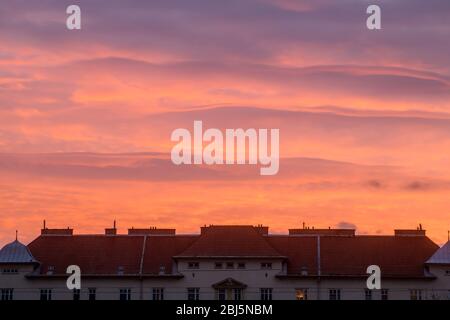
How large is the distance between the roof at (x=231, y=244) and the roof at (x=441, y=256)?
16.3m

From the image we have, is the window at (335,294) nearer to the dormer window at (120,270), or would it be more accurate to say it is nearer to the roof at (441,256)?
the roof at (441,256)

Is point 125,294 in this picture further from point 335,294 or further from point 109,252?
point 335,294

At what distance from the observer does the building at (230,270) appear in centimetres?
13825

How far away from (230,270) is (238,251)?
2.24m

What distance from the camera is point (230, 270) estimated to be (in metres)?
139

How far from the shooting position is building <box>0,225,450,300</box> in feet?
454

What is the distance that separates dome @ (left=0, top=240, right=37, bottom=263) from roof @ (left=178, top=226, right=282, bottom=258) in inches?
651

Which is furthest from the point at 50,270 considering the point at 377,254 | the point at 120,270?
the point at 377,254

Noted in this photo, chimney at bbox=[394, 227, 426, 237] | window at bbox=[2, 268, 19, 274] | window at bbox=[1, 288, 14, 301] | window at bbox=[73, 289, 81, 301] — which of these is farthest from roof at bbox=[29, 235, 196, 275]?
chimney at bbox=[394, 227, 426, 237]

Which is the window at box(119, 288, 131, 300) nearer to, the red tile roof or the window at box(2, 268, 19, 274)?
the red tile roof
